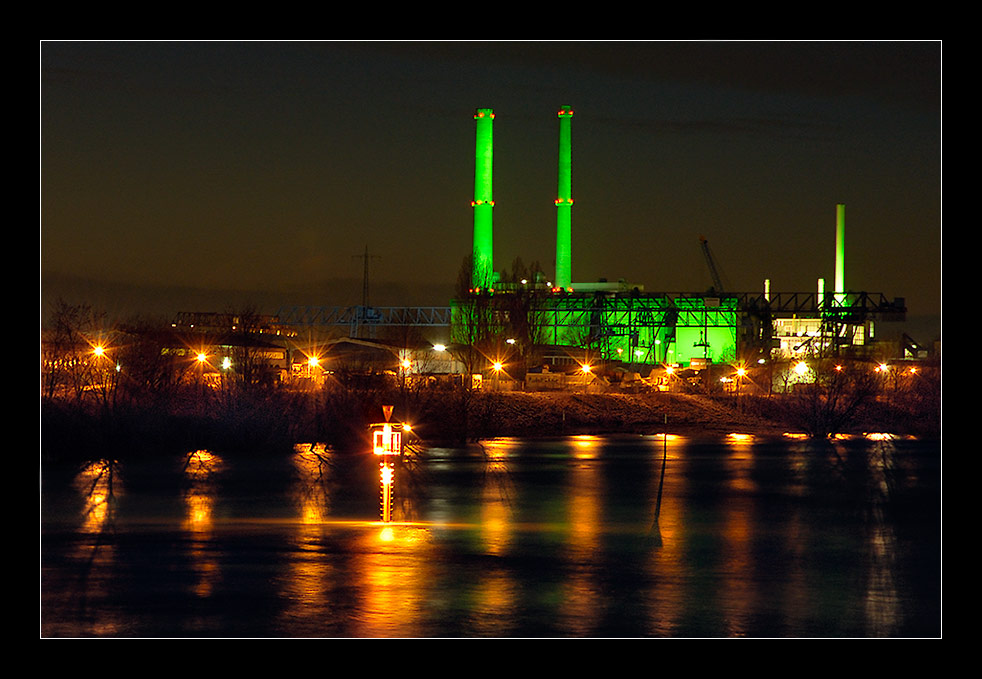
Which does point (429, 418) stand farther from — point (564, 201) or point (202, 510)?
point (564, 201)

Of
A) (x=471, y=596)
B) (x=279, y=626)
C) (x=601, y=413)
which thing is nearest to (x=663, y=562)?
(x=471, y=596)

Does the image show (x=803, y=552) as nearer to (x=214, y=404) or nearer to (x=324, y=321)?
(x=214, y=404)

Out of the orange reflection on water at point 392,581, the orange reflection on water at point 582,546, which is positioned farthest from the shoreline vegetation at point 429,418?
the orange reflection on water at point 392,581

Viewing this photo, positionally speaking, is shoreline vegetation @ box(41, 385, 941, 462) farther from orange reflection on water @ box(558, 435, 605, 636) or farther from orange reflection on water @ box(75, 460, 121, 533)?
orange reflection on water @ box(558, 435, 605, 636)

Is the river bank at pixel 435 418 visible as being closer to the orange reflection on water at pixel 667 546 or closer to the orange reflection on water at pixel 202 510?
the orange reflection on water at pixel 202 510

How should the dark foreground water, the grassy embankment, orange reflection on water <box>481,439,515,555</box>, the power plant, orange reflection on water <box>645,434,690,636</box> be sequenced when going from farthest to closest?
the power plant, the grassy embankment, orange reflection on water <box>481,439,515,555</box>, orange reflection on water <box>645,434,690,636</box>, the dark foreground water

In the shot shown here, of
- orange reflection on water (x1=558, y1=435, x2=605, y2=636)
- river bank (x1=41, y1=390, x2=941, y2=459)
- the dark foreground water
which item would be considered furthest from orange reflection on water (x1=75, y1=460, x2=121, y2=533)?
orange reflection on water (x1=558, y1=435, x2=605, y2=636)
